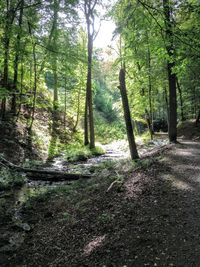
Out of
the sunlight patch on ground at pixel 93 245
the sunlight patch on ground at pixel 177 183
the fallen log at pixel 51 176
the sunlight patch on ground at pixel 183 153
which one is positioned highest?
the sunlight patch on ground at pixel 183 153

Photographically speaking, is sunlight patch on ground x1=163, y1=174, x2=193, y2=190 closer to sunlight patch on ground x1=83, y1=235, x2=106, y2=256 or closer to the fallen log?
sunlight patch on ground x1=83, y1=235, x2=106, y2=256

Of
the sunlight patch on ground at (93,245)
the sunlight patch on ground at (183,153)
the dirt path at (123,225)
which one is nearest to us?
the dirt path at (123,225)

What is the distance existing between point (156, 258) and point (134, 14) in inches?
173

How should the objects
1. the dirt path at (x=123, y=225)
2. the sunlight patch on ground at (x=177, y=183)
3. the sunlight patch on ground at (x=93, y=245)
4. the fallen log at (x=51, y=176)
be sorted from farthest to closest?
the fallen log at (x=51, y=176) → the sunlight patch on ground at (x=177, y=183) → the sunlight patch on ground at (x=93, y=245) → the dirt path at (x=123, y=225)

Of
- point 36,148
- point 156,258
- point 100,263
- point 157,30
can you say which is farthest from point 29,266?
point 36,148

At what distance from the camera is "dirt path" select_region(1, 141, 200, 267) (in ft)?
14.6

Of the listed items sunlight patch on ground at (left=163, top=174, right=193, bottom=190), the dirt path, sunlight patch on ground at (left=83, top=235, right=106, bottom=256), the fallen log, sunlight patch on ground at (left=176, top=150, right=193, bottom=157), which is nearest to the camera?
the dirt path

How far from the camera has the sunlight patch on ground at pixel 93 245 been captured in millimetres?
4805

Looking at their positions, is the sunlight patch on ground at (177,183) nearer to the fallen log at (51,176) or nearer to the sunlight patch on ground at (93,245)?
the sunlight patch on ground at (93,245)

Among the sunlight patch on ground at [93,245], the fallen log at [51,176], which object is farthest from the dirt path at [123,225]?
Answer: the fallen log at [51,176]

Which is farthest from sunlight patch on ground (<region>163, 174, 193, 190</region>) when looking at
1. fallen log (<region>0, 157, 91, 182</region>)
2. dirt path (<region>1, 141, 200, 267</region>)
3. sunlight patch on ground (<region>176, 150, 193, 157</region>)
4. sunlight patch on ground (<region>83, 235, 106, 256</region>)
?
fallen log (<region>0, 157, 91, 182</region>)

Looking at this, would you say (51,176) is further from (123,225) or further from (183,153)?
(123,225)

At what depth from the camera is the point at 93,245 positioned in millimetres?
4969

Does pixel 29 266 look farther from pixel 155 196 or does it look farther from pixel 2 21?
pixel 2 21
